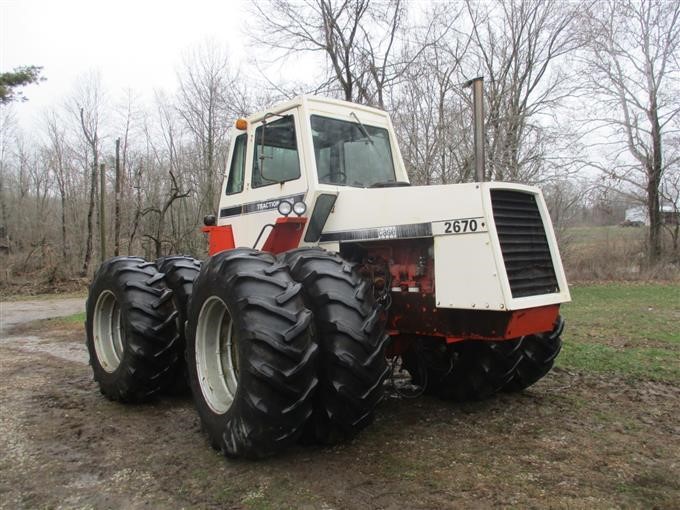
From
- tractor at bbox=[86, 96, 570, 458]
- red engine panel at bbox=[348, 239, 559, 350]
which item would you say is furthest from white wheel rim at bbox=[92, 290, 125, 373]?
red engine panel at bbox=[348, 239, 559, 350]

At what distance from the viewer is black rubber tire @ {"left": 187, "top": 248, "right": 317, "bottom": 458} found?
3.36 meters

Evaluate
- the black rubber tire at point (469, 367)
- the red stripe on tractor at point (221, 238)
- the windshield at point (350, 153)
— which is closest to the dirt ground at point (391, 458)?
the black rubber tire at point (469, 367)

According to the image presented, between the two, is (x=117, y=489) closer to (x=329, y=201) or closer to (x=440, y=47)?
(x=329, y=201)

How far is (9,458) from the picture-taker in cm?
390

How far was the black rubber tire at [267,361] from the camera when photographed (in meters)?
3.36

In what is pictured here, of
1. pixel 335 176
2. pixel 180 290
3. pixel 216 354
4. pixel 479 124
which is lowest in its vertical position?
pixel 216 354

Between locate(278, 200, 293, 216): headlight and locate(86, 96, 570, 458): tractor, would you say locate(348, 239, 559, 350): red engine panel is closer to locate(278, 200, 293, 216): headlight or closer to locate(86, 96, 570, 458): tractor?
locate(86, 96, 570, 458): tractor

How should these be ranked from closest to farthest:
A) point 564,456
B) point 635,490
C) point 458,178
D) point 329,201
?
point 635,490 → point 564,456 → point 329,201 → point 458,178

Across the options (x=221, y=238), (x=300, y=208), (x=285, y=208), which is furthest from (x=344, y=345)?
(x=221, y=238)

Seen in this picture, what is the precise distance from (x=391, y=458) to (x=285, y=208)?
2087 millimetres

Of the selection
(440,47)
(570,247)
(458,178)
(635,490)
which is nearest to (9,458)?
(635,490)

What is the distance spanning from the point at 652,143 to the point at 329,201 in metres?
22.0

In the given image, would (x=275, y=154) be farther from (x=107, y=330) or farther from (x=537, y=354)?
(x=537, y=354)

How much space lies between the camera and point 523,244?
3875 millimetres
